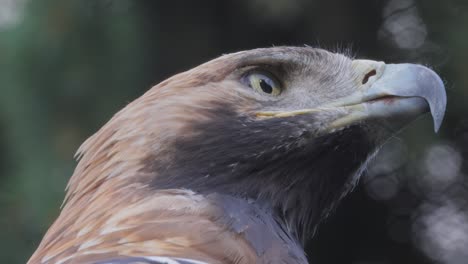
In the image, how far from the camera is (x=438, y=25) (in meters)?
5.84

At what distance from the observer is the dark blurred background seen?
18.2 feet

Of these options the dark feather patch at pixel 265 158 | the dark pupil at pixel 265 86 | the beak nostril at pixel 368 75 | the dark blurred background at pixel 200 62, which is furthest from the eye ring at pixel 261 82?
the dark blurred background at pixel 200 62

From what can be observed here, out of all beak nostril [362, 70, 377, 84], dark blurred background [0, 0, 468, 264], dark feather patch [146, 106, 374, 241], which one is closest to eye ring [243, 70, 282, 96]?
dark feather patch [146, 106, 374, 241]

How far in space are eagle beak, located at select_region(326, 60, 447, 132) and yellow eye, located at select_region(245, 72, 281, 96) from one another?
185mm

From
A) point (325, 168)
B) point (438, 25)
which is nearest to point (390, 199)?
point (438, 25)

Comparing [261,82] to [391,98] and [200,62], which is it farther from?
[200,62]

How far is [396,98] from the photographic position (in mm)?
2965

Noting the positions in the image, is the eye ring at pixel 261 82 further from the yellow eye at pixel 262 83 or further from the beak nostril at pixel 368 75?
the beak nostril at pixel 368 75

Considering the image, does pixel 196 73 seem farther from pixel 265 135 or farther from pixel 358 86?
pixel 358 86

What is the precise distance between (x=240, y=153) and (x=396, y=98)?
50 centimetres

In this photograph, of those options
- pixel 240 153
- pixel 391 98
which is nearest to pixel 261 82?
pixel 240 153

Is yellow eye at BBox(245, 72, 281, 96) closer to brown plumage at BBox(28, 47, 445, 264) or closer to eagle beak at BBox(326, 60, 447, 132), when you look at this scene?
brown plumage at BBox(28, 47, 445, 264)

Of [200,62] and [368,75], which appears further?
[200,62]

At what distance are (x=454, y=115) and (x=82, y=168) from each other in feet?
11.1
